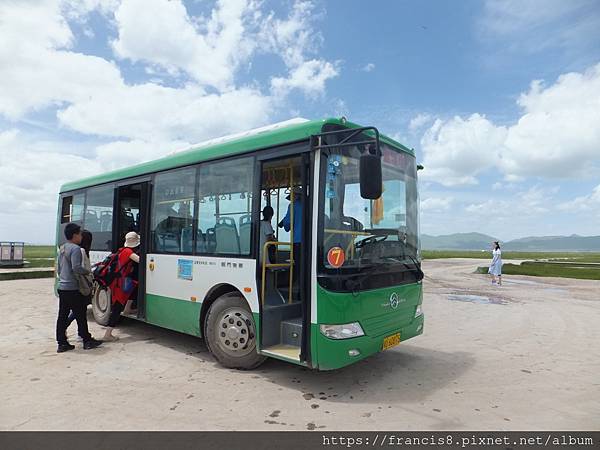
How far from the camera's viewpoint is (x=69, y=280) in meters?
6.48

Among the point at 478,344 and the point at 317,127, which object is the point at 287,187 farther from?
the point at 478,344

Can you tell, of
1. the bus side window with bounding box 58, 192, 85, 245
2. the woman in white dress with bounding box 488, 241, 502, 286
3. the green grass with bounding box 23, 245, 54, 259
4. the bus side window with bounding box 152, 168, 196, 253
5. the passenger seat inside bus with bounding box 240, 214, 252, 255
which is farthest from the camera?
the green grass with bounding box 23, 245, 54, 259

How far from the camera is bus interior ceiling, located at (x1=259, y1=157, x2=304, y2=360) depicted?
5289mm

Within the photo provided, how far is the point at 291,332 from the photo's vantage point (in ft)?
17.4

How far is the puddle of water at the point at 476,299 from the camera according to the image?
1285 centimetres

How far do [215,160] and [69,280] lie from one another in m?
2.95

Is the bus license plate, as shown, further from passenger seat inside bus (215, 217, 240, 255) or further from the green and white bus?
passenger seat inside bus (215, 217, 240, 255)

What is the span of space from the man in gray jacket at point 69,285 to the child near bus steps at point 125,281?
77 cm

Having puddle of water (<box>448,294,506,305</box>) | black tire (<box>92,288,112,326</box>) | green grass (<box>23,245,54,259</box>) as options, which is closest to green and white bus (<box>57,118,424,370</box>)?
black tire (<box>92,288,112,326</box>)

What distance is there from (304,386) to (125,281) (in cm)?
399

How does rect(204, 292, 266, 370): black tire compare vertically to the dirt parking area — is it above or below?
above

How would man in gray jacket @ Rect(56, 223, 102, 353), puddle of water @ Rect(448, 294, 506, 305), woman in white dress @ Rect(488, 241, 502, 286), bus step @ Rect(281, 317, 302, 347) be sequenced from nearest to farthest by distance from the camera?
bus step @ Rect(281, 317, 302, 347) < man in gray jacket @ Rect(56, 223, 102, 353) < puddle of water @ Rect(448, 294, 506, 305) < woman in white dress @ Rect(488, 241, 502, 286)

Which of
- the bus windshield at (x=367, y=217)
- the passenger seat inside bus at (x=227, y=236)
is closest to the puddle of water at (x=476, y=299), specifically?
the bus windshield at (x=367, y=217)

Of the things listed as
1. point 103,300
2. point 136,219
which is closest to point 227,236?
point 136,219
